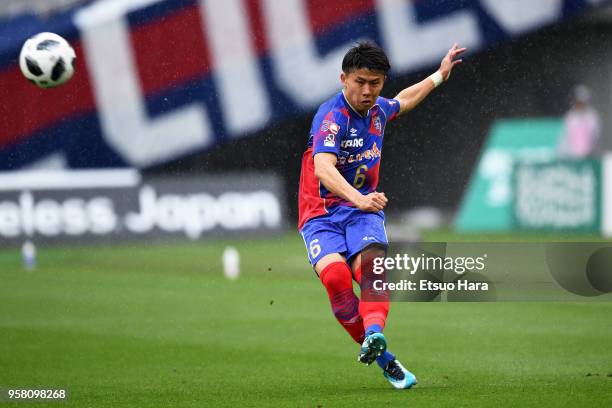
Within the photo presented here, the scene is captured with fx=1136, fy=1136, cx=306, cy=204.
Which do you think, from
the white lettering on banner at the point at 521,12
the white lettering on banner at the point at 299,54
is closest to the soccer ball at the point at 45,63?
the white lettering on banner at the point at 299,54

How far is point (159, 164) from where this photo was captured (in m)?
21.5

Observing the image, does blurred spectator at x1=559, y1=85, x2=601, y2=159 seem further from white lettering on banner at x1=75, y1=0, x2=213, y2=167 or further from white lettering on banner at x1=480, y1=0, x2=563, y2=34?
white lettering on banner at x1=75, y1=0, x2=213, y2=167

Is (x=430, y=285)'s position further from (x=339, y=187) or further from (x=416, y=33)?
(x=416, y=33)

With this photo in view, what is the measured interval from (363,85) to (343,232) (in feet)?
3.05

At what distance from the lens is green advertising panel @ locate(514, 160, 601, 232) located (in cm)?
1816

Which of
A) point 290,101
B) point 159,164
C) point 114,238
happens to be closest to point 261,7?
point 290,101

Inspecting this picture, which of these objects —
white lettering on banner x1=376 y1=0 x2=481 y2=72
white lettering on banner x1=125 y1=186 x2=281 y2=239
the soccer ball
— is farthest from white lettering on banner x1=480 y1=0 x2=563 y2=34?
the soccer ball

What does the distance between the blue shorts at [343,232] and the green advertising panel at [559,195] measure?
11.8 meters

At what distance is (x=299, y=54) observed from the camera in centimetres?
2088

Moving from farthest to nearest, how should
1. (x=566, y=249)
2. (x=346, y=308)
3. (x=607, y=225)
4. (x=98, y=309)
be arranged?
(x=607, y=225) → (x=566, y=249) → (x=98, y=309) → (x=346, y=308)

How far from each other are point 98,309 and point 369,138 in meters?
5.48

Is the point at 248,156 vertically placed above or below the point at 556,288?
A: above

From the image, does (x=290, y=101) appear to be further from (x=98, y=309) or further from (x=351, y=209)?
(x=351, y=209)

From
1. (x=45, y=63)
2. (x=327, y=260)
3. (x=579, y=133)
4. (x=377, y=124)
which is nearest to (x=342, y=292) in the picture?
(x=327, y=260)
